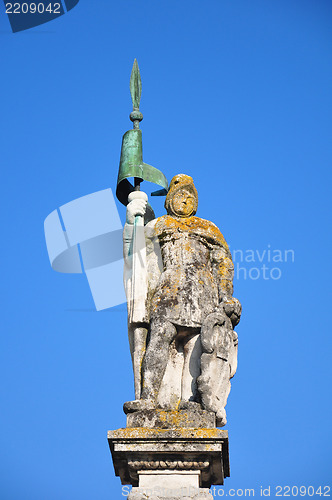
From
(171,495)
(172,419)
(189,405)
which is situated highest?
(189,405)

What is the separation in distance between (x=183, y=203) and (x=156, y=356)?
2.57m

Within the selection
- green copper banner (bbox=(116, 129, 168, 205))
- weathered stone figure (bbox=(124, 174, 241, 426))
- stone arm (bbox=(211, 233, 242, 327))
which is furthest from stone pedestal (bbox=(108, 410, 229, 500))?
green copper banner (bbox=(116, 129, 168, 205))

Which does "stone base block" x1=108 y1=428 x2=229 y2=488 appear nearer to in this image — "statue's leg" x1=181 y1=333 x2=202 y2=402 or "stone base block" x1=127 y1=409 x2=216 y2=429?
"stone base block" x1=127 y1=409 x2=216 y2=429

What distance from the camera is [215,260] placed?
44.5ft

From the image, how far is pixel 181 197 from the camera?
13930mm

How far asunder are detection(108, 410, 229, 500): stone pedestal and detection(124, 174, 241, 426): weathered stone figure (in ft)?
1.52

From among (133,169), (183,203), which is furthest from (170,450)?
(133,169)

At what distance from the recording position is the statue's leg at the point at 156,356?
1240cm

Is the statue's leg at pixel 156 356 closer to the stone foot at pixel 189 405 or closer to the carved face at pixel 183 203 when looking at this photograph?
the stone foot at pixel 189 405

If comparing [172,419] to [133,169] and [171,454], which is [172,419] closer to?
[171,454]

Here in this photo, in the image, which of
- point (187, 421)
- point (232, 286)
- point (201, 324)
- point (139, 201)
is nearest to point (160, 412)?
point (187, 421)

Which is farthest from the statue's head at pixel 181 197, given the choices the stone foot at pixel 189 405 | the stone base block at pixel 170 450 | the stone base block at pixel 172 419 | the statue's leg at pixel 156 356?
the stone base block at pixel 170 450

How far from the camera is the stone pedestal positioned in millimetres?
11609

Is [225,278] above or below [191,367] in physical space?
above
